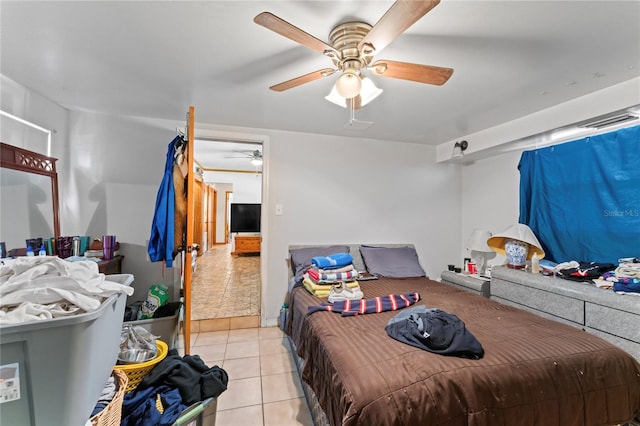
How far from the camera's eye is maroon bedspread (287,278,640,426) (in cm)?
109

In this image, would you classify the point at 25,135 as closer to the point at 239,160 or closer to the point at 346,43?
the point at 346,43

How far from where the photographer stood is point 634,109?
1.99 m

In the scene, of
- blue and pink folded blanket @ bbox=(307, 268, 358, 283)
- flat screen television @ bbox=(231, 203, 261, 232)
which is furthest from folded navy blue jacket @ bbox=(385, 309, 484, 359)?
flat screen television @ bbox=(231, 203, 261, 232)

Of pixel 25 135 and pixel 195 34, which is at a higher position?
pixel 195 34

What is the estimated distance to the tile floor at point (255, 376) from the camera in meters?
1.81

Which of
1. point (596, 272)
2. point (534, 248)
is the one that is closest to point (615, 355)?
point (596, 272)

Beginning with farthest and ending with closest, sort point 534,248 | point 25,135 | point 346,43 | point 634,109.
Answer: point 534,248 < point 25,135 < point 634,109 < point 346,43

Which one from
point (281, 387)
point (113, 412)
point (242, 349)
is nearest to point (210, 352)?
point (242, 349)

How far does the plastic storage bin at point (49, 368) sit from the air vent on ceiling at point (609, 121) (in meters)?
3.40

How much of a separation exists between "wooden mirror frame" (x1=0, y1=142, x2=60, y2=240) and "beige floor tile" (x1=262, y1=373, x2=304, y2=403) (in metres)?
2.21

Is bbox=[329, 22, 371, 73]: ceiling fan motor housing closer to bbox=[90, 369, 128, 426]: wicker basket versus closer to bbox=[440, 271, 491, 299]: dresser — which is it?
bbox=[90, 369, 128, 426]: wicker basket

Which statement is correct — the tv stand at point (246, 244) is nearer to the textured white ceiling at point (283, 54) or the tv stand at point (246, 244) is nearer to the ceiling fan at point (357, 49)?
the textured white ceiling at point (283, 54)

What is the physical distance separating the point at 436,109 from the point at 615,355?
2.16m

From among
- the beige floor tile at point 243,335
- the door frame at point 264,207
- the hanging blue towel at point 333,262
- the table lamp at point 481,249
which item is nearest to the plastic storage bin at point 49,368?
the hanging blue towel at point 333,262
